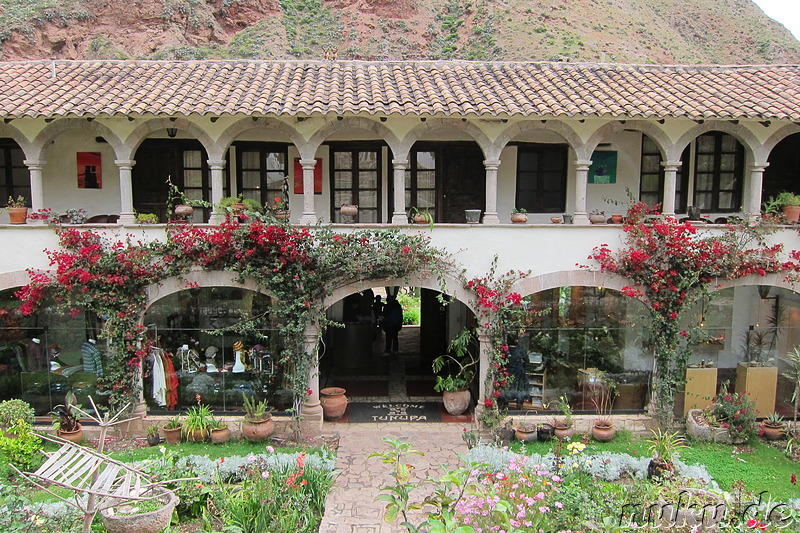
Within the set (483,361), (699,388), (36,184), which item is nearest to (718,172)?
(699,388)

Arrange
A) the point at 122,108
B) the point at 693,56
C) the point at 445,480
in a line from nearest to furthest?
the point at 445,480 → the point at 122,108 → the point at 693,56

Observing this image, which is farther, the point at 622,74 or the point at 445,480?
the point at 622,74

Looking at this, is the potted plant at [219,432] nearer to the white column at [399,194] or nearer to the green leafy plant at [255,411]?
the green leafy plant at [255,411]

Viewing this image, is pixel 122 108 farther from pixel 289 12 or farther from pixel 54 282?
pixel 289 12

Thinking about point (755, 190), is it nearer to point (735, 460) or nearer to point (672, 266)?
point (672, 266)

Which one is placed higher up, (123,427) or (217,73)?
(217,73)

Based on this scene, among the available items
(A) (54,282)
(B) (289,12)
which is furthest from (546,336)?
(B) (289,12)

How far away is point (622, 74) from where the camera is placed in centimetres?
1381

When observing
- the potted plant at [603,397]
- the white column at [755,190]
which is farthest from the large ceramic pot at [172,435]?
the white column at [755,190]

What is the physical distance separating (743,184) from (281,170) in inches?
415

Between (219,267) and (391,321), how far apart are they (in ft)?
22.6

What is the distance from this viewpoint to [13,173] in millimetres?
13734

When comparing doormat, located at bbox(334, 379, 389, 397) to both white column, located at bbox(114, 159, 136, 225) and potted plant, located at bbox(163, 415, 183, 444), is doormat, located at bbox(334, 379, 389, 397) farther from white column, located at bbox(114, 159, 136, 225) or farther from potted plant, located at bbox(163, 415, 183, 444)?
white column, located at bbox(114, 159, 136, 225)

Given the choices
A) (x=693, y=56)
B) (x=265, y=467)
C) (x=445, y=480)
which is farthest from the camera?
(x=693, y=56)
